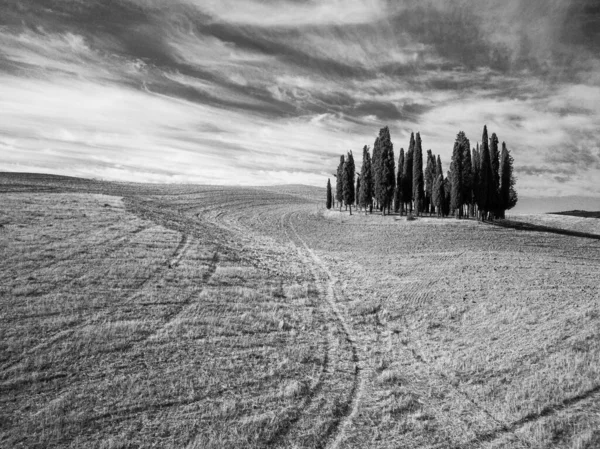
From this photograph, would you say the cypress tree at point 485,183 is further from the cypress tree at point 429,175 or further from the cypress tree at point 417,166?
the cypress tree at point 429,175

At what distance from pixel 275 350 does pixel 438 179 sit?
5658 centimetres

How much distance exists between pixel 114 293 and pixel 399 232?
38.9 m

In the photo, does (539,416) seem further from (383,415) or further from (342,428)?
(342,428)

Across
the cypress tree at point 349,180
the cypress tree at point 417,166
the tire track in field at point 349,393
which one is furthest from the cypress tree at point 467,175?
the tire track in field at point 349,393

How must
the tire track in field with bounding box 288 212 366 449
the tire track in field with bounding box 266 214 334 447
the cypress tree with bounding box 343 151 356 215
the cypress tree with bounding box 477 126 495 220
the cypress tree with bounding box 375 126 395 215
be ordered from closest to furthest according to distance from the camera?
the tire track in field with bounding box 266 214 334 447
the tire track in field with bounding box 288 212 366 449
the cypress tree with bounding box 477 126 495 220
the cypress tree with bounding box 375 126 395 215
the cypress tree with bounding box 343 151 356 215

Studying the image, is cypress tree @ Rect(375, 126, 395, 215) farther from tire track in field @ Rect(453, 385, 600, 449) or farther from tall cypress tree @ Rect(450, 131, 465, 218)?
tire track in field @ Rect(453, 385, 600, 449)

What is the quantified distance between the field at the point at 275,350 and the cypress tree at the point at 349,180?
46.0 m

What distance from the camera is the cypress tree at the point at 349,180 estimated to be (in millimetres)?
74062

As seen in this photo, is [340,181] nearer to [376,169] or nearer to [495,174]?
[376,169]

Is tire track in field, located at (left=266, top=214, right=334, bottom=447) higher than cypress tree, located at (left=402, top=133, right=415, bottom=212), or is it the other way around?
cypress tree, located at (left=402, top=133, right=415, bottom=212)

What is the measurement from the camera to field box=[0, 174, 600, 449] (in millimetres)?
9258

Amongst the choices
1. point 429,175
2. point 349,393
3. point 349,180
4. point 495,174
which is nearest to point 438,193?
point 429,175

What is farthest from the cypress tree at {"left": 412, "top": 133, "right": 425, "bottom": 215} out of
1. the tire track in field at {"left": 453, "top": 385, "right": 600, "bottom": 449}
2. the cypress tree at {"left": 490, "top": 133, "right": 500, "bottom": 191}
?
the tire track in field at {"left": 453, "top": 385, "right": 600, "bottom": 449}

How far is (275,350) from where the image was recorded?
13781 millimetres
